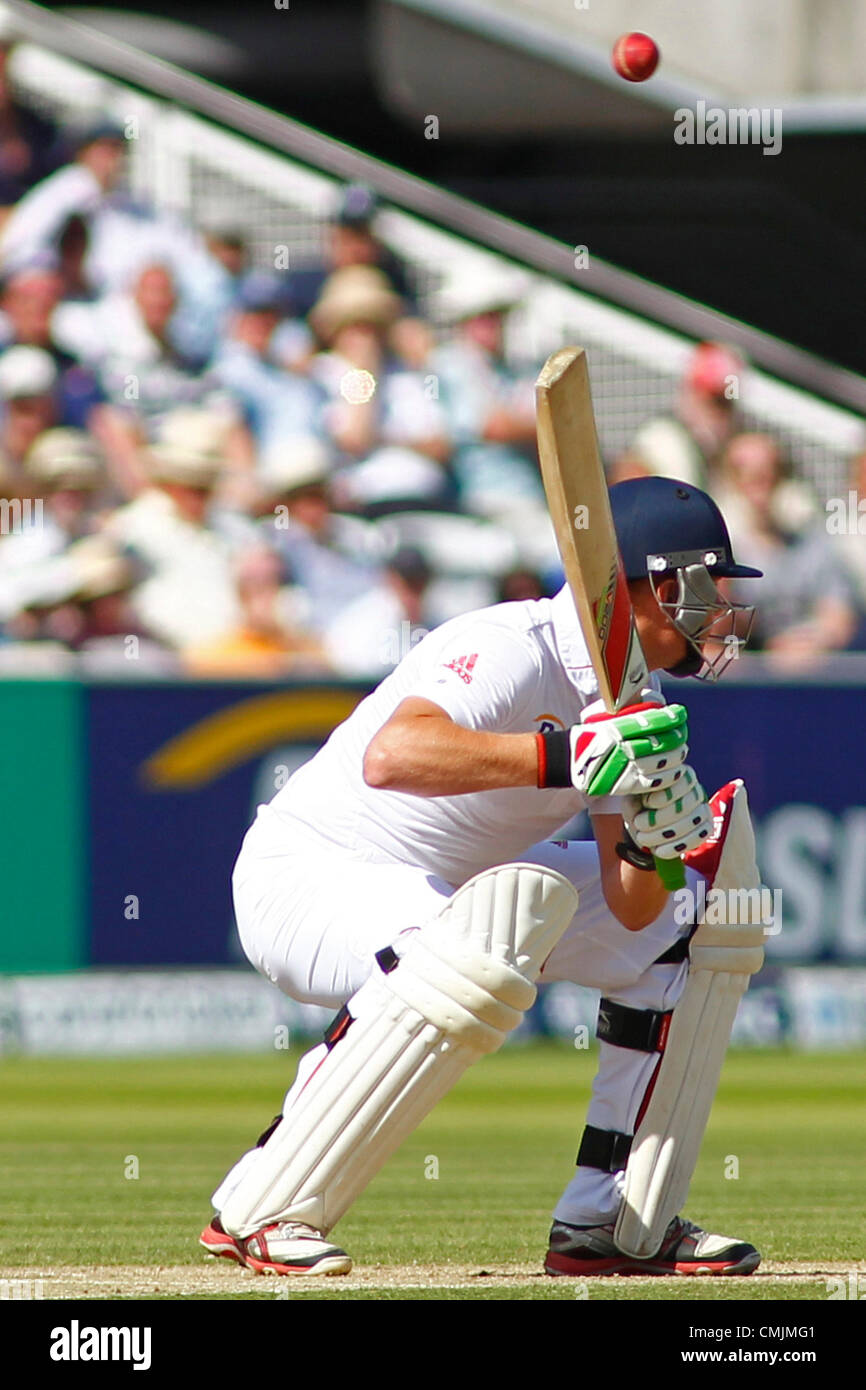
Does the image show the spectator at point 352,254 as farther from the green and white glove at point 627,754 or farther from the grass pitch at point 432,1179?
the green and white glove at point 627,754

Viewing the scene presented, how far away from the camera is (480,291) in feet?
37.9

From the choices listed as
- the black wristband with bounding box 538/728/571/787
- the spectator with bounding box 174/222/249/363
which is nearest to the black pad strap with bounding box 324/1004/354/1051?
the black wristband with bounding box 538/728/571/787

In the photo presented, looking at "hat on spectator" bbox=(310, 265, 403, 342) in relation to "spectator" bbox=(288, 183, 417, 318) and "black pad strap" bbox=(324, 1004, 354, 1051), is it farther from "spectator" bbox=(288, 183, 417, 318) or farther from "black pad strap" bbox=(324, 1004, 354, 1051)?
"black pad strap" bbox=(324, 1004, 354, 1051)

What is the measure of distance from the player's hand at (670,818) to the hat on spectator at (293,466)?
21.7 ft

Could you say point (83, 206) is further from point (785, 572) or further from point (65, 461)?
point (785, 572)

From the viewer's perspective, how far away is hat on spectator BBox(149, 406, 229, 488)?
10.4 meters

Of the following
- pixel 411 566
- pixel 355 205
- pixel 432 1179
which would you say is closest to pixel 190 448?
pixel 411 566

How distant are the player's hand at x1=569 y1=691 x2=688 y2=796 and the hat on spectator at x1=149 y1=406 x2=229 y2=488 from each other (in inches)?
265

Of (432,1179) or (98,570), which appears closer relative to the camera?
(432,1179)

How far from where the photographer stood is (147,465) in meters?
10.5

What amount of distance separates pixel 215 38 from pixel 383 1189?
9.79 m

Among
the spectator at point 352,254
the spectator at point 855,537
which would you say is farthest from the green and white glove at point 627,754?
the spectator at point 352,254

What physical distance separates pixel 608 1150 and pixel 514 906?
29.1 inches

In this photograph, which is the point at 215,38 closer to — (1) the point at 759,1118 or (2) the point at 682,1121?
(1) the point at 759,1118
